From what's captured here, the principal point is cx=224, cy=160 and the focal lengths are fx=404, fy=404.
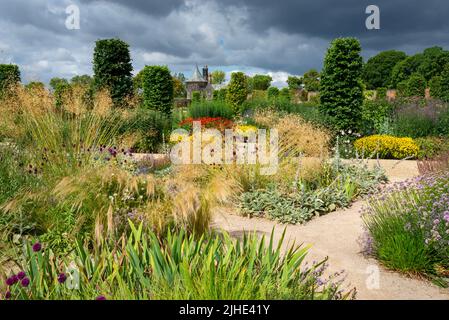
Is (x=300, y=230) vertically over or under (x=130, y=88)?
under

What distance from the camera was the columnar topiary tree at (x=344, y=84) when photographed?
13.3m

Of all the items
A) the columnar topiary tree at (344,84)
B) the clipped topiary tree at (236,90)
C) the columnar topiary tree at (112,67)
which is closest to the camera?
the columnar topiary tree at (344,84)

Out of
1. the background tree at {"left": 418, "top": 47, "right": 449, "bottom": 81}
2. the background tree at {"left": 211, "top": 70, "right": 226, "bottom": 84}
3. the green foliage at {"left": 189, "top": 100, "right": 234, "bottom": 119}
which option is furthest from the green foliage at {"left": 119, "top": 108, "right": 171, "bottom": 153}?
the background tree at {"left": 211, "top": 70, "right": 226, "bottom": 84}

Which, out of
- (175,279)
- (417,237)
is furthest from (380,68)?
(175,279)

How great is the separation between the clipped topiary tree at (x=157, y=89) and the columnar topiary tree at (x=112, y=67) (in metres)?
2.64

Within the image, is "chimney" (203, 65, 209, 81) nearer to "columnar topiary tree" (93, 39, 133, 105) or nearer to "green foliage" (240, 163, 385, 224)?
"columnar topiary tree" (93, 39, 133, 105)

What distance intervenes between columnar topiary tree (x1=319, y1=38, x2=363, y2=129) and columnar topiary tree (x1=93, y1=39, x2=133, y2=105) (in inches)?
287

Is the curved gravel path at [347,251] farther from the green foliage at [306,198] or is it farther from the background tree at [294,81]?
the background tree at [294,81]

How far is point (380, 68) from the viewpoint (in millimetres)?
61062

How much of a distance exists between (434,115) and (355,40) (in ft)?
11.5

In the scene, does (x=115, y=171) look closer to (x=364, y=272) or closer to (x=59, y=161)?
(x=59, y=161)

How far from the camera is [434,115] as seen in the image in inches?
509

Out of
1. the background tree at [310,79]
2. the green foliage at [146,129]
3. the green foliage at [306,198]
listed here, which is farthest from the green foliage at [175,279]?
the background tree at [310,79]
